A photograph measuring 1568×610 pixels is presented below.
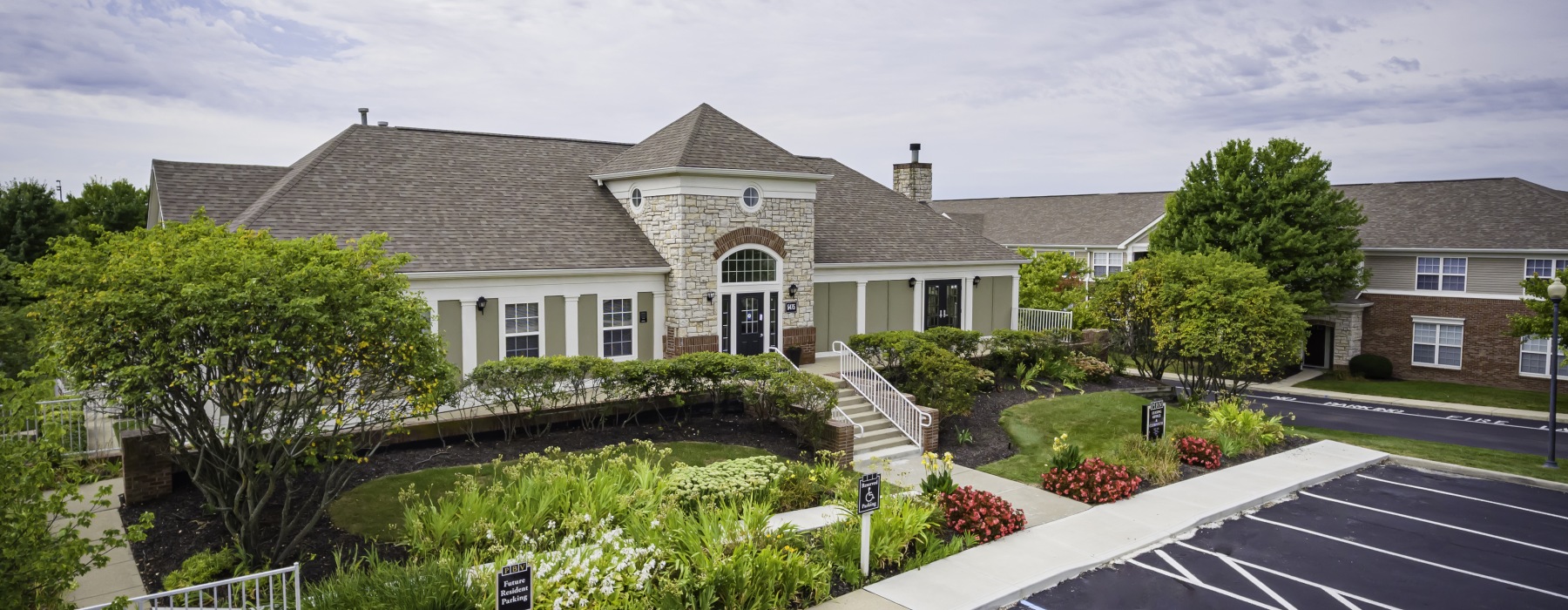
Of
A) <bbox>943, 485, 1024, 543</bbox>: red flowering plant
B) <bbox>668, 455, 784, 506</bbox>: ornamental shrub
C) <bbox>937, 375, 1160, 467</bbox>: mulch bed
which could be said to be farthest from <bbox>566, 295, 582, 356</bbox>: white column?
<bbox>943, 485, 1024, 543</bbox>: red flowering plant

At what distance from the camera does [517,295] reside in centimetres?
1919

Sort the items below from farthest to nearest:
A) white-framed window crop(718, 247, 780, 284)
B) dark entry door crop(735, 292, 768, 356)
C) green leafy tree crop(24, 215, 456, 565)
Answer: dark entry door crop(735, 292, 768, 356), white-framed window crop(718, 247, 780, 284), green leafy tree crop(24, 215, 456, 565)

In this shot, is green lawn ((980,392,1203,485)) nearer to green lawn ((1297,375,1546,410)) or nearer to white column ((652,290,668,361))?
white column ((652,290,668,361))

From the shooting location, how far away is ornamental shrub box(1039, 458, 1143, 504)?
14883 millimetres

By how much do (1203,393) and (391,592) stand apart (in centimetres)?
2093

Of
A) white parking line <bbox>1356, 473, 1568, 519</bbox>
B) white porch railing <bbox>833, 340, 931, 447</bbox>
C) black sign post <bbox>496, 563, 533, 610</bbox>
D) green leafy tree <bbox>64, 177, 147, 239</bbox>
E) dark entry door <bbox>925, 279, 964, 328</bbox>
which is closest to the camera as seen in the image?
black sign post <bbox>496, 563, 533, 610</bbox>

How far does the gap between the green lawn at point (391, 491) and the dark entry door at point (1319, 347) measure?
28.0 metres

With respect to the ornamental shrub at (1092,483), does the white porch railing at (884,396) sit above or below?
above

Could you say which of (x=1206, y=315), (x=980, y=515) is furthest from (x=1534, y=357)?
(x=980, y=515)

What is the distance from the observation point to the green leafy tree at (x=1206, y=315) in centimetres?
2159

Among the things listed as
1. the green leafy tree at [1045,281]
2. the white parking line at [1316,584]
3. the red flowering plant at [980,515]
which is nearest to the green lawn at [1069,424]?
the red flowering plant at [980,515]

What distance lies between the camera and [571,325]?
19844 millimetres

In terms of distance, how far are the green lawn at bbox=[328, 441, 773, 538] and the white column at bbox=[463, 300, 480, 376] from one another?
4052 mm

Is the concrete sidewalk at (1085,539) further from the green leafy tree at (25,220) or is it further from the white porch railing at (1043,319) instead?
the green leafy tree at (25,220)
